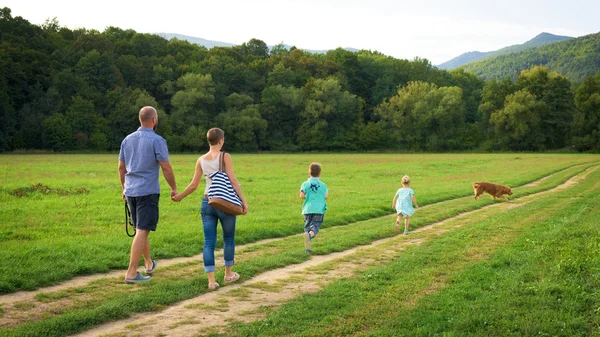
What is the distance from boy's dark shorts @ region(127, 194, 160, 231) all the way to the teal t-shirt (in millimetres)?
3577

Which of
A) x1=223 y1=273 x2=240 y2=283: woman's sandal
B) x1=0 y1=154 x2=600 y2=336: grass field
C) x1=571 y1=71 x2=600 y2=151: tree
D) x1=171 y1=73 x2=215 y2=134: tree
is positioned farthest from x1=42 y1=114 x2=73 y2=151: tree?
x1=571 y1=71 x2=600 y2=151: tree

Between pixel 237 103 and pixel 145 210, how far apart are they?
85.2 metres

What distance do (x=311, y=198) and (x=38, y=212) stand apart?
9753 mm

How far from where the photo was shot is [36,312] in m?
6.44

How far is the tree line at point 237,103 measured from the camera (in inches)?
3135

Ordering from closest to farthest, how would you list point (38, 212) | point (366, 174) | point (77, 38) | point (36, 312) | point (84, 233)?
point (36, 312) → point (84, 233) → point (38, 212) → point (366, 174) → point (77, 38)

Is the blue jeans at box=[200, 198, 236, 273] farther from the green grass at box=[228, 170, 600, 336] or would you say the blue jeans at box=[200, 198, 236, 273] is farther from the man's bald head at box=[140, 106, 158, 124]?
the green grass at box=[228, 170, 600, 336]

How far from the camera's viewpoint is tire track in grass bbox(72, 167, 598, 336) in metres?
5.87

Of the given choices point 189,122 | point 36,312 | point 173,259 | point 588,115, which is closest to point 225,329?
point 36,312

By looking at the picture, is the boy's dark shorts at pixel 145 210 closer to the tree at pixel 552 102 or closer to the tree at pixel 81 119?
the tree at pixel 81 119

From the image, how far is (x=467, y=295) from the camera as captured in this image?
722 centimetres

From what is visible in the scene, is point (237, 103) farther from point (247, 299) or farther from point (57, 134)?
point (247, 299)

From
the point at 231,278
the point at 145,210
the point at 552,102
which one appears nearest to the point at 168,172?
the point at 145,210

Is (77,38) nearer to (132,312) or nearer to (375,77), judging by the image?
(375,77)
